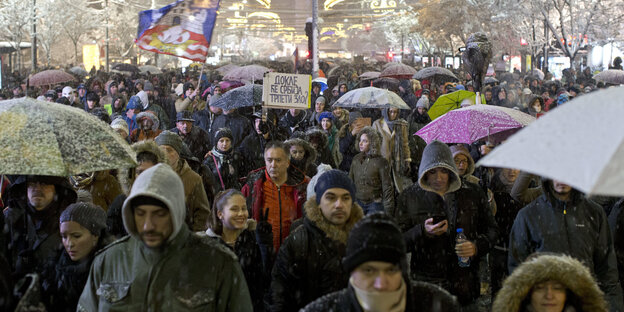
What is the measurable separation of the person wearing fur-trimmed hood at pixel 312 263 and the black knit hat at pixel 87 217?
1120mm

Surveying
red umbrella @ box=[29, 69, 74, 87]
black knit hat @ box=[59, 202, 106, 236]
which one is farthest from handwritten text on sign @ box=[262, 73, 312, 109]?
red umbrella @ box=[29, 69, 74, 87]

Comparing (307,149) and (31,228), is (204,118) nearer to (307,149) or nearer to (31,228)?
(307,149)

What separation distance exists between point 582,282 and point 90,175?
421cm

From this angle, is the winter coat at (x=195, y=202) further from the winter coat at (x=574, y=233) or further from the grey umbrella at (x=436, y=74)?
the grey umbrella at (x=436, y=74)

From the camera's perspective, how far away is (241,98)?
38.5 ft

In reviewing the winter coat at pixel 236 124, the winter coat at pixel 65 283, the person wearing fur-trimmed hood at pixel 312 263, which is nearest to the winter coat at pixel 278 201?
the person wearing fur-trimmed hood at pixel 312 263

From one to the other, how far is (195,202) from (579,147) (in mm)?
4148

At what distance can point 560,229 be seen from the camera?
5.07 metres

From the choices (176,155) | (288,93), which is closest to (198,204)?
(176,155)

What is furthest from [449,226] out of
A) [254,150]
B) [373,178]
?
[254,150]

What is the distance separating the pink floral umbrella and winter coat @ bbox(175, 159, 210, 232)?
2354mm

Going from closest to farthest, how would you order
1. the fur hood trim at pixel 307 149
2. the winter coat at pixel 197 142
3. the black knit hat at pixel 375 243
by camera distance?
the black knit hat at pixel 375 243, the fur hood trim at pixel 307 149, the winter coat at pixel 197 142

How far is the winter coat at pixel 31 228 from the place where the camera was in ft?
15.9

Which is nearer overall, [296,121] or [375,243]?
[375,243]
